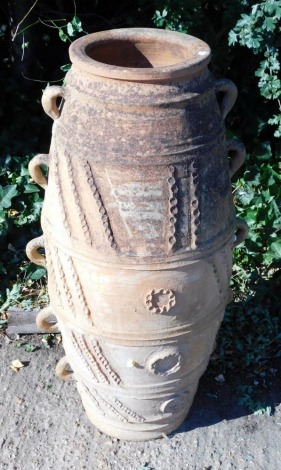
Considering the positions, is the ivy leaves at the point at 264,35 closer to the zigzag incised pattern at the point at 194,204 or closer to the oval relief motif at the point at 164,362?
the zigzag incised pattern at the point at 194,204

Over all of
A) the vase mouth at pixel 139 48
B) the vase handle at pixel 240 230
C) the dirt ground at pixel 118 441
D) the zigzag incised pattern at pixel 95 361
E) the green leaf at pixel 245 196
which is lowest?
the dirt ground at pixel 118 441

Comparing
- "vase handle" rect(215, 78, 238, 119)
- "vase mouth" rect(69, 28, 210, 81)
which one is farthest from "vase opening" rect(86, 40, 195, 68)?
"vase handle" rect(215, 78, 238, 119)

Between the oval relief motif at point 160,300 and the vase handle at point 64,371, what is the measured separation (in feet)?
2.77

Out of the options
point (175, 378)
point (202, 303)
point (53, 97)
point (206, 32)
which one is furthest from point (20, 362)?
point (206, 32)

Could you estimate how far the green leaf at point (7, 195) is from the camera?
12.4 ft

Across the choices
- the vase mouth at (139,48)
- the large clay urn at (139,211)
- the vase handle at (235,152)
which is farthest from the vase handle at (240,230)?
the vase mouth at (139,48)

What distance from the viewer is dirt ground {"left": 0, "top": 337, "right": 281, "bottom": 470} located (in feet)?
9.37

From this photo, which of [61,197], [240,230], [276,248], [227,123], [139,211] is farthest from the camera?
[227,123]

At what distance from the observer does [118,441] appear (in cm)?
295

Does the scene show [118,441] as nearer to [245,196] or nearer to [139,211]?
[139,211]

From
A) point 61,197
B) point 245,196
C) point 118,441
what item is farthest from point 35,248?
point 245,196

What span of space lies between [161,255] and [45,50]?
272 cm

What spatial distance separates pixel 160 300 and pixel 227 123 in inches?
104

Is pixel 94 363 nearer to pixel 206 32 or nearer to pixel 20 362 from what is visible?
pixel 20 362
